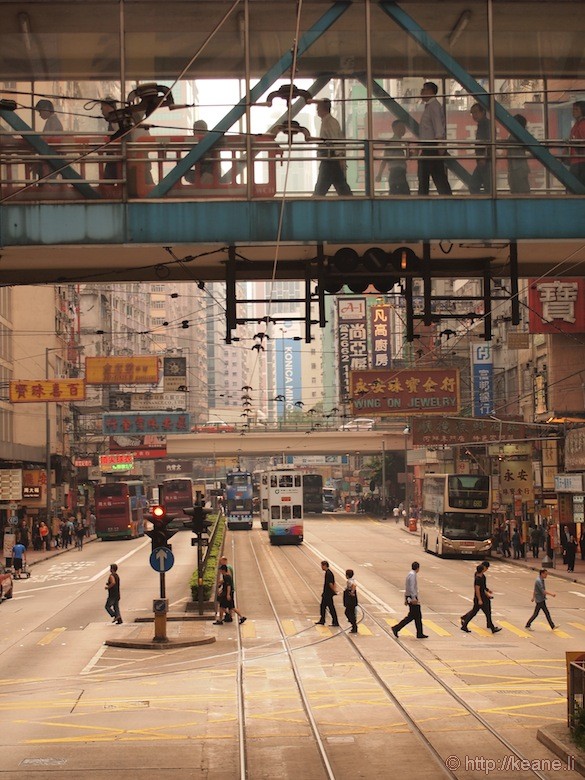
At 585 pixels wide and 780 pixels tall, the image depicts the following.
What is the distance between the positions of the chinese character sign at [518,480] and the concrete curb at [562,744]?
4742 centimetres

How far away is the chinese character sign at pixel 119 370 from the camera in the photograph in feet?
200

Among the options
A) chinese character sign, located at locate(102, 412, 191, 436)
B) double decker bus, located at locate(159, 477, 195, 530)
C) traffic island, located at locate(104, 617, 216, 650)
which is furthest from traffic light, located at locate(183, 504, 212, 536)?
double decker bus, located at locate(159, 477, 195, 530)

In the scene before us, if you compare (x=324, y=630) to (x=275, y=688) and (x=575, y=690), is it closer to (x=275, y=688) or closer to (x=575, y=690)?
(x=275, y=688)

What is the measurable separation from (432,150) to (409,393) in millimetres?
35828

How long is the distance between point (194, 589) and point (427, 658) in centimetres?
1252

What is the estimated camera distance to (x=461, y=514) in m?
57.6

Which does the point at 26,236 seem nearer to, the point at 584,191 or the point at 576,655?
the point at 584,191

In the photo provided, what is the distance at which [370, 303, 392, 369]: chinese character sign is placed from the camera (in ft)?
270

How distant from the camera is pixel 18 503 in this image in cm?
7112

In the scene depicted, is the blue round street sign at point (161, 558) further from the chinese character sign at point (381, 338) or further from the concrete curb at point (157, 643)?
the chinese character sign at point (381, 338)

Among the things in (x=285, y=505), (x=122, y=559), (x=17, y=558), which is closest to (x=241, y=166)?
(x=17, y=558)

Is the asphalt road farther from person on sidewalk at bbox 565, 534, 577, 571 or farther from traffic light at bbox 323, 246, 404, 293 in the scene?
person on sidewalk at bbox 565, 534, 577, 571

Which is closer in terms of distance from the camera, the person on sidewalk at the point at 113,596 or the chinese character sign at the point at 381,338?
the person on sidewalk at the point at 113,596

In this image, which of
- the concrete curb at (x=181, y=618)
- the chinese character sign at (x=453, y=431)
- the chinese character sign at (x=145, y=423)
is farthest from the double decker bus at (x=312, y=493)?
the concrete curb at (x=181, y=618)
